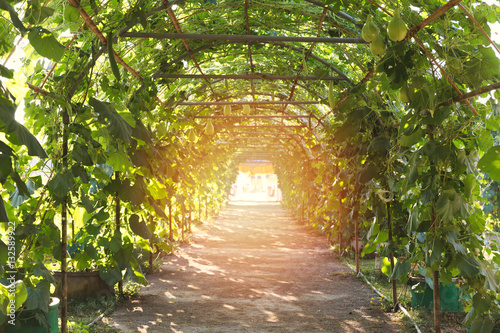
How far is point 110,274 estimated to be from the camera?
4238 mm

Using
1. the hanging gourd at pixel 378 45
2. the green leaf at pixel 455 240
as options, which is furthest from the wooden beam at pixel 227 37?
the green leaf at pixel 455 240

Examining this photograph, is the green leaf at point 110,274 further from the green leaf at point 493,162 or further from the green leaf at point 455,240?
the green leaf at point 493,162

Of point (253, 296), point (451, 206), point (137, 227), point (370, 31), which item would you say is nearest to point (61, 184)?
point (137, 227)

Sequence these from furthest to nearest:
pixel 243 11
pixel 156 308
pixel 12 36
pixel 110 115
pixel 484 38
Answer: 1. pixel 156 308
2. pixel 243 11
3. pixel 110 115
4. pixel 484 38
5. pixel 12 36

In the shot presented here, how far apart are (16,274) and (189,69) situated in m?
3.44

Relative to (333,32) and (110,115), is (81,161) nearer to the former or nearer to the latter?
(110,115)

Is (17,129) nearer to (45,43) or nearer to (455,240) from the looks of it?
(45,43)

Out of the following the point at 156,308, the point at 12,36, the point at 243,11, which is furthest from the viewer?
the point at 156,308

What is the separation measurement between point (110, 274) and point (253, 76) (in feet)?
7.49

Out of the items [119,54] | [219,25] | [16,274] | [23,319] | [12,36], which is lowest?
[23,319]

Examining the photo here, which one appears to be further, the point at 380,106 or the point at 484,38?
the point at 380,106

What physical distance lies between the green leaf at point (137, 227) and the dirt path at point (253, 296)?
774 millimetres

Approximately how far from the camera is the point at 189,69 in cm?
543

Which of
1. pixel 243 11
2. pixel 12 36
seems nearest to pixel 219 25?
pixel 243 11
